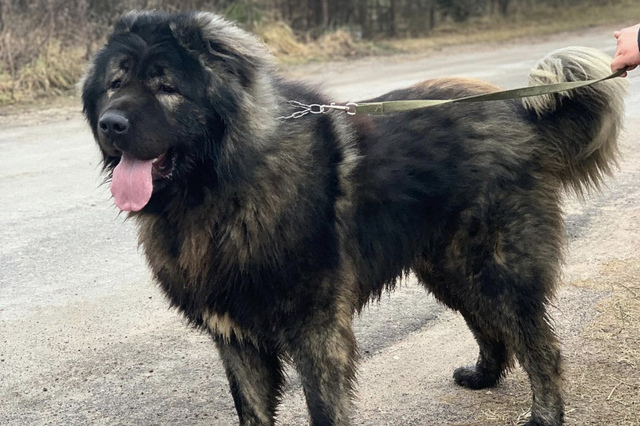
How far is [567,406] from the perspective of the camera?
4262 millimetres

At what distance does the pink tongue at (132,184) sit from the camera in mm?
3457

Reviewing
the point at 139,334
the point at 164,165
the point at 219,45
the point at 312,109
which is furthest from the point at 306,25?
the point at 164,165

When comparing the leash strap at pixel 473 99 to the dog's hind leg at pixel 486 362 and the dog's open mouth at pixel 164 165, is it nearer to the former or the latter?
the dog's open mouth at pixel 164 165

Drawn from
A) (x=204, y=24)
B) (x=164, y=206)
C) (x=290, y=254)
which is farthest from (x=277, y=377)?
(x=204, y=24)

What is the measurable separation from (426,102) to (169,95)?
124cm

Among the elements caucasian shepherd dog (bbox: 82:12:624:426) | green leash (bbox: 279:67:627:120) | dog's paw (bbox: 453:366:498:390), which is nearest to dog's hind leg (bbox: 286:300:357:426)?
caucasian shepherd dog (bbox: 82:12:624:426)

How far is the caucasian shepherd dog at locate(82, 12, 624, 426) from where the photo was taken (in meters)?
3.53

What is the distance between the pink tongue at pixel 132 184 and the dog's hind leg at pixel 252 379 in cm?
79

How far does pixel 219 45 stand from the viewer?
3543 millimetres

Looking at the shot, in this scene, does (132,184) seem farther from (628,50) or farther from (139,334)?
(628,50)

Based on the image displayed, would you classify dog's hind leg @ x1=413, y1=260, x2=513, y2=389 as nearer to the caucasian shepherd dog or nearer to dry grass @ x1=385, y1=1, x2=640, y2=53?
the caucasian shepherd dog

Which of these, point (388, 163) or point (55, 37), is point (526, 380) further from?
point (55, 37)

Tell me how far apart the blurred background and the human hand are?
9.80 meters

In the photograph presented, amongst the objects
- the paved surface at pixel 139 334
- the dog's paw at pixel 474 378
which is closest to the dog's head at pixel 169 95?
the paved surface at pixel 139 334
